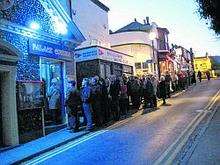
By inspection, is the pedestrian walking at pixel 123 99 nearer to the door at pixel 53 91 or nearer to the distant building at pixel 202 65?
the door at pixel 53 91

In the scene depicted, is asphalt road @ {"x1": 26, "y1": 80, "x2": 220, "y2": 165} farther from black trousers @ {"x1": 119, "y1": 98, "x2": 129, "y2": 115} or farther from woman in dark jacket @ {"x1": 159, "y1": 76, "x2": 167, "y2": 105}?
woman in dark jacket @ {"x1": 159, "y1": 76, "x2": 167, "y2": 105}

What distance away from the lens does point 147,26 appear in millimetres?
59000

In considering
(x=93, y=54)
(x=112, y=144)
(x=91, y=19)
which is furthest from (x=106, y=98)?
(x=91, y=19)

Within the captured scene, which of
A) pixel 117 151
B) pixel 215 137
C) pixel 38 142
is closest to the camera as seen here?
pixel 117 151

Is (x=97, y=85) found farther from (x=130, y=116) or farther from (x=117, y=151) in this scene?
(x=117, y=151)

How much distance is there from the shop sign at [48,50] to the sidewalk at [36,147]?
10.9 feet

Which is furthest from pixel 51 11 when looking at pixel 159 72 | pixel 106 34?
pixel 159 72

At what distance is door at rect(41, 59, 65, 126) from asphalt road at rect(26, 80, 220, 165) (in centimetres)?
318

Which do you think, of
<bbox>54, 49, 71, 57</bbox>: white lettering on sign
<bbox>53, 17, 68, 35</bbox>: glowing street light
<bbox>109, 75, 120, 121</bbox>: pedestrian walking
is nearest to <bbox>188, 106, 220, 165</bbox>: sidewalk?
<bbox>109, 75, 120, 121</bbox>: pedestrian walking

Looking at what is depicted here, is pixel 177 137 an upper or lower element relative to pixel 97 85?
lower

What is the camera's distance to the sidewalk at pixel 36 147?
13240 mm

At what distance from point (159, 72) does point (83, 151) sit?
43600 mm

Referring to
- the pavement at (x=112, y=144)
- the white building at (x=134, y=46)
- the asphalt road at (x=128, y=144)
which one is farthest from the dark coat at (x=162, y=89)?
the white building at (x=134, y=46)

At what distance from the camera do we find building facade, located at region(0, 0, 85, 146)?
16.2m
